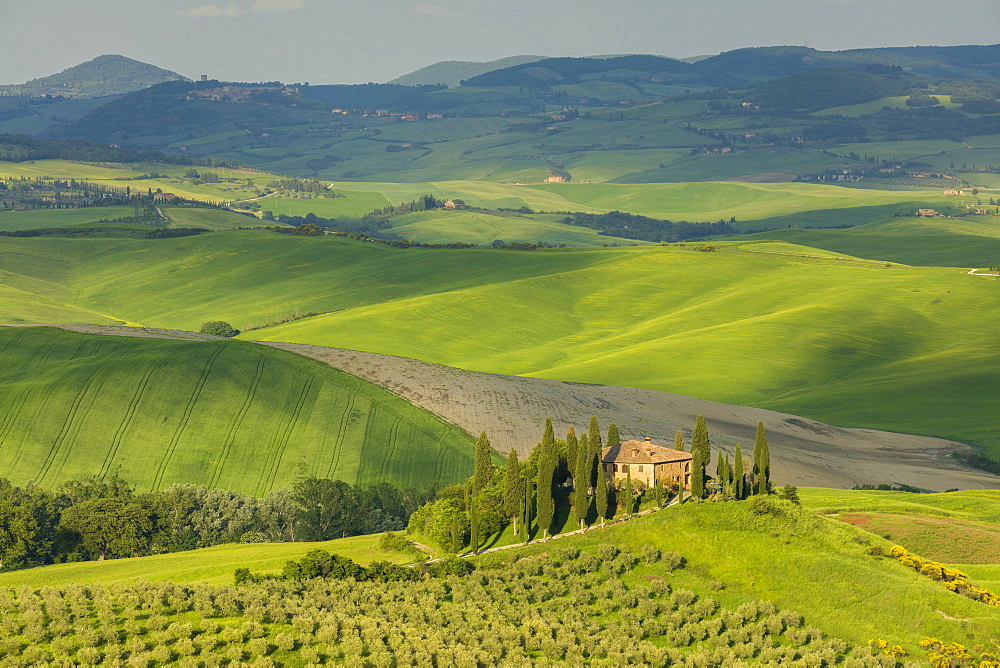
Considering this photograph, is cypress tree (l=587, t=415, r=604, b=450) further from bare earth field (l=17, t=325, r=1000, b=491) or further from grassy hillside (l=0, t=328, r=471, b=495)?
grassy hillside (l=0, t=328, r=471, b=495)

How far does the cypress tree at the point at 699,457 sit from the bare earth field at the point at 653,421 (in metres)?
32.8

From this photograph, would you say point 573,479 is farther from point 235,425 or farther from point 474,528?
point 235,425

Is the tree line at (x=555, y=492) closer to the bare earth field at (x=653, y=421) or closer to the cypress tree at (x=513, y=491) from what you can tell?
the cypress tree at (x=513, y=491)

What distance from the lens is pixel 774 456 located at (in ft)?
424

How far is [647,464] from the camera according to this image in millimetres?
92312

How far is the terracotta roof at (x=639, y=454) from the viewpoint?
92812 millimetres

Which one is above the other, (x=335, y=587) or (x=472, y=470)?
(x=335, y=587)

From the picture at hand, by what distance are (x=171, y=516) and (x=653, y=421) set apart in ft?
188

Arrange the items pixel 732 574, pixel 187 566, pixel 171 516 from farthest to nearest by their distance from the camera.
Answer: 1. pixel 171 516
2. pixel 187 566
3. pixel 732 574

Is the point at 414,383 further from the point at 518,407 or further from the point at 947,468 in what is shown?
the point at 947,468

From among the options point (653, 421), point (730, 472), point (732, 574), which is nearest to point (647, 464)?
point (730, 472)

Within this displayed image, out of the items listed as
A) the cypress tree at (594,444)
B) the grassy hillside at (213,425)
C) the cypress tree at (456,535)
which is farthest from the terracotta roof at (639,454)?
the grassy hillside at (213,425)

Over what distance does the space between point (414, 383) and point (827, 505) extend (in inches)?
2502

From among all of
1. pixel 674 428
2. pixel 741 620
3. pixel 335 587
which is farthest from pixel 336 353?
pixel 741 620
